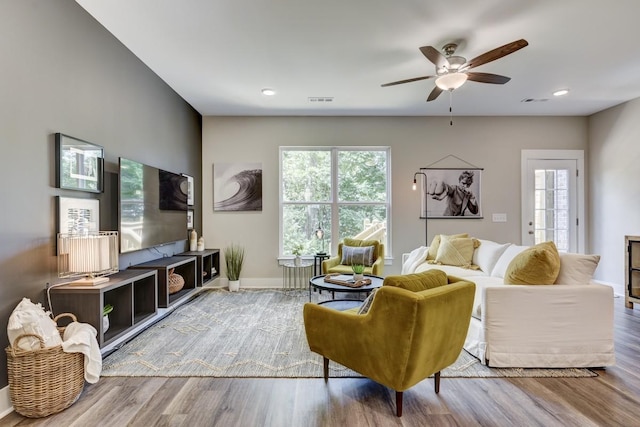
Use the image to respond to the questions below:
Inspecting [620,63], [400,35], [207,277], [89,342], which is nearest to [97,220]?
[89,342]

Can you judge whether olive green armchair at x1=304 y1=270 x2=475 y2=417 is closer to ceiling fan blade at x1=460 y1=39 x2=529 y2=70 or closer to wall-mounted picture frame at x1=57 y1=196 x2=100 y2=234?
ceiling fan blade at x1=460 y1=39 x2=529 y2=70

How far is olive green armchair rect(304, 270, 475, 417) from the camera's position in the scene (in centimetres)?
162

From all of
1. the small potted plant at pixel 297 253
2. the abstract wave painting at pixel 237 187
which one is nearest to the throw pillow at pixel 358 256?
the small potted plant at pixel 297 253

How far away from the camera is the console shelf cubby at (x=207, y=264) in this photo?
158 inches

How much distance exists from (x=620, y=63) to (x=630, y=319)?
2729 millimetres

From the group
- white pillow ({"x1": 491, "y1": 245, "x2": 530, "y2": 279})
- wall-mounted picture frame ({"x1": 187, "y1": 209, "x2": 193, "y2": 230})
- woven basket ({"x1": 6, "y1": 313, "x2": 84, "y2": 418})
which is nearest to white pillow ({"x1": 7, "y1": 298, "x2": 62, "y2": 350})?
woven basket ({"x1": 6, "y1": 313, "x2": 84, "y2": 418})

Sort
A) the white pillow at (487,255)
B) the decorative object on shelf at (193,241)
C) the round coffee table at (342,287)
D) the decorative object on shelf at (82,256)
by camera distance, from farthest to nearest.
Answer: the decorative object on shelf at (193,241), the white pillow at (487,255), the round coffee table at (342,287), the decorative object on shelf at (82,256)

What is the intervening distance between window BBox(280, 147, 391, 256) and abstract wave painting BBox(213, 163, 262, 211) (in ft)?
1.31

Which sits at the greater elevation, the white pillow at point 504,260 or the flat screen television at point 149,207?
the flat screen television at point 149,207

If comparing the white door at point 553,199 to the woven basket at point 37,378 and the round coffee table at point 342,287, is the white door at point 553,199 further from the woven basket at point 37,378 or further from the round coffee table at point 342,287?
the woven basket at point 37,378

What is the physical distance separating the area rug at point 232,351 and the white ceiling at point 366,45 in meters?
2.71

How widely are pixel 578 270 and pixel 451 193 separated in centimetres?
271

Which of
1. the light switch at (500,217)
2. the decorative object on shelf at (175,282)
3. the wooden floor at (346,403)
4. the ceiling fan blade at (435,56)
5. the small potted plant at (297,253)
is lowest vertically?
the wooden floor at (346,403)

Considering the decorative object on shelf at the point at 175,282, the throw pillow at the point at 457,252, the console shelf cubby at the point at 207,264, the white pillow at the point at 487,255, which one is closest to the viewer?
the decorative object on shelf at the point at 175,282
